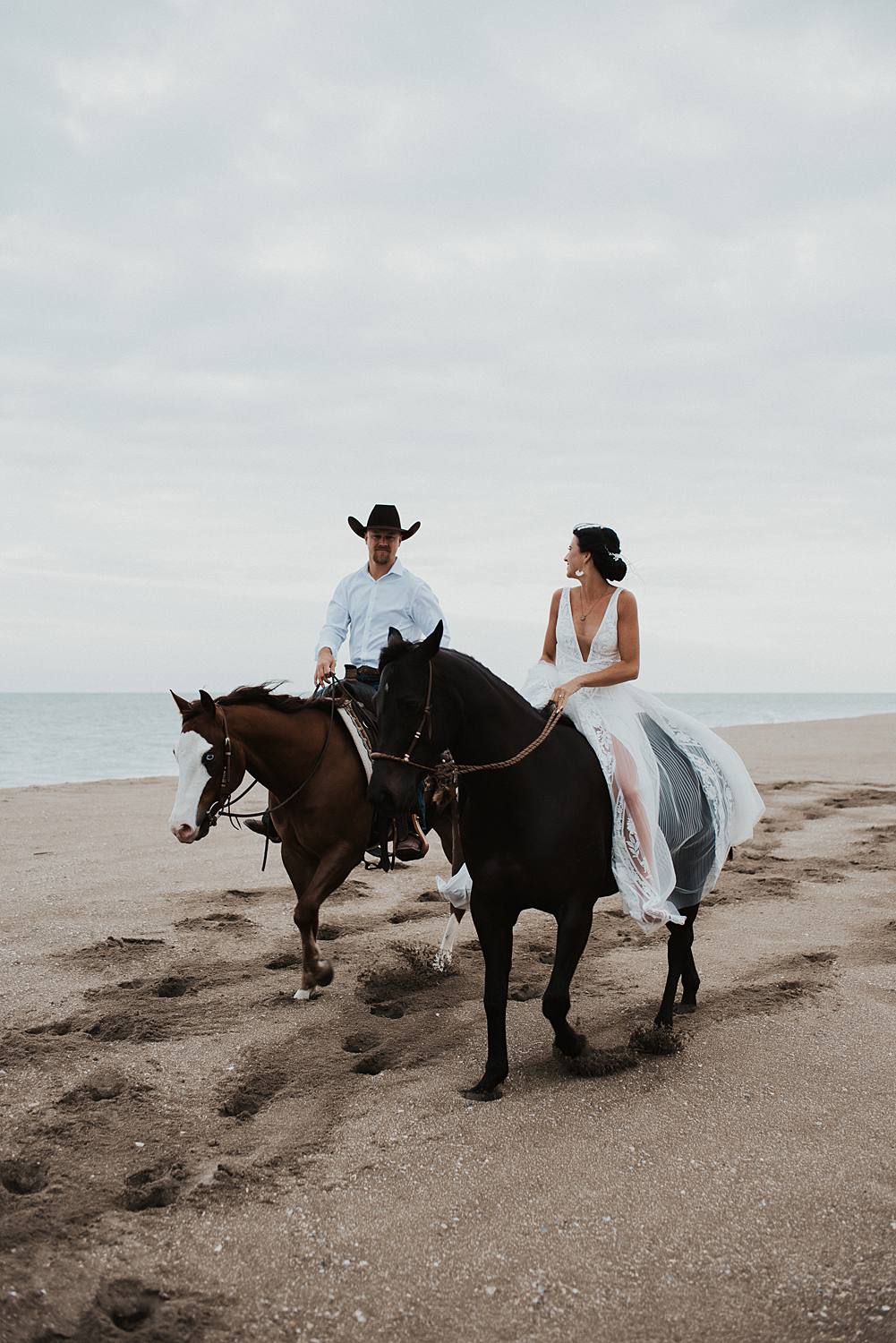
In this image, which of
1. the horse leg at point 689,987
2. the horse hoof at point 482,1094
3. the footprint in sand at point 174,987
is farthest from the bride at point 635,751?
the footprint in sand at point 174,987

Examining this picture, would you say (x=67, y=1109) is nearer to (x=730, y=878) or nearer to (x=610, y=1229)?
(x=610, y=1229)

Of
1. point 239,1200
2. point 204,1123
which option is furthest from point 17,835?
point 239,1200

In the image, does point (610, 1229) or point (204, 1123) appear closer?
point (610, 1229)

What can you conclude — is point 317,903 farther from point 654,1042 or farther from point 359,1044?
point 654,1042

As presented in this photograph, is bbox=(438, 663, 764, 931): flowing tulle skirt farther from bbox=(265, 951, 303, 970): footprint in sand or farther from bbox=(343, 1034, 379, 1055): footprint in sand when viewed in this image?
bbox=(265, 951, 303, 970): footprint in sand

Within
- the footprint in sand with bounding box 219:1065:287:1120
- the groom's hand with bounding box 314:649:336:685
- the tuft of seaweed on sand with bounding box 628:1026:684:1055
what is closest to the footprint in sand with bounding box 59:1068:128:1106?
the footprint in sand with bounding box 219:1065:287:1120

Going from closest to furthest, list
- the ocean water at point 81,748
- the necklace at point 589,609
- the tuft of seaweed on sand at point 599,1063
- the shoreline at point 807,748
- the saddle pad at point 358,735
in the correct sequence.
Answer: the tuft of seaweed on sand at point 599,1063 → the necklace at point 589,609 → the saddle pad at point 358,735 → the shoreline at point 807,748 → the ocean water at point 81,748

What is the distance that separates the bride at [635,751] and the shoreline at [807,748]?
9599 mm

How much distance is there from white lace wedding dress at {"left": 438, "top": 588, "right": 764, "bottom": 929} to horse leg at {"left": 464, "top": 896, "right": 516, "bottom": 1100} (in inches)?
20.6

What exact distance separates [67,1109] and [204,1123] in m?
0.54

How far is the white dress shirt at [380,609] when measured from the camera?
6.05 metres

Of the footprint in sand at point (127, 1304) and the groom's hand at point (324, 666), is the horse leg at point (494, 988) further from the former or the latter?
the groom's hand at point (324, 666)

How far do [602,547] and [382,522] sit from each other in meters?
2.16

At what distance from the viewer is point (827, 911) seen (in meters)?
6.38
